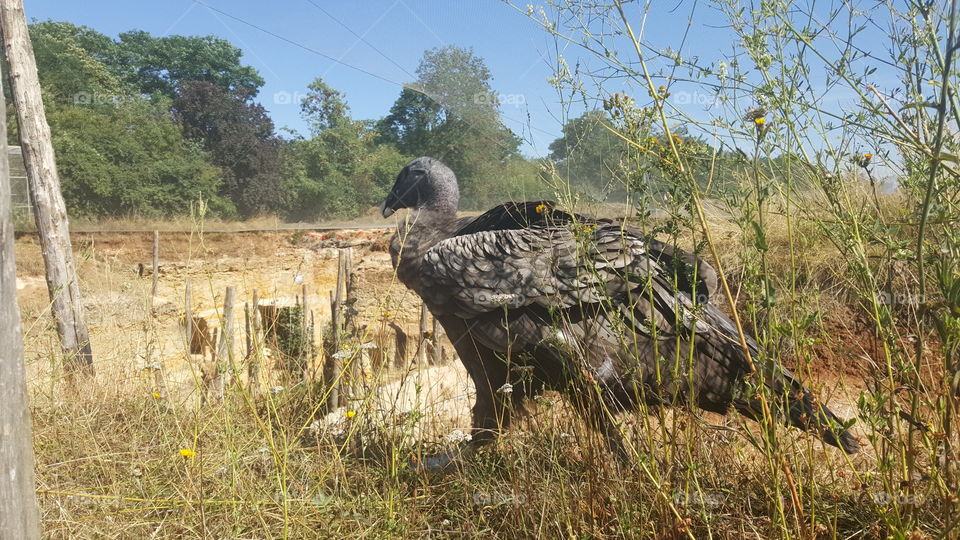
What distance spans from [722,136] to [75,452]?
281cm

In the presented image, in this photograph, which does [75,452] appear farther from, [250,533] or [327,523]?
[327,523]

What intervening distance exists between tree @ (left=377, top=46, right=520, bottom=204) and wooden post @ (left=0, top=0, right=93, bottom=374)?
286cm

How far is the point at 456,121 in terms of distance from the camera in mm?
6504

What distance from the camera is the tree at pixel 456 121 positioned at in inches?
130

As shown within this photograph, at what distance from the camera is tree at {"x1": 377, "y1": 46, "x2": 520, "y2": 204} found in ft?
10.8

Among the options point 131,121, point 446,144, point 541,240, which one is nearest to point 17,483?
point 541,240

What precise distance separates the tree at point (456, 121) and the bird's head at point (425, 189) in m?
0.35

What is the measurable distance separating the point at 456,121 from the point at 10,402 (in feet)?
18.5

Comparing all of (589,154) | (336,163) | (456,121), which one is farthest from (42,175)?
(336,163)

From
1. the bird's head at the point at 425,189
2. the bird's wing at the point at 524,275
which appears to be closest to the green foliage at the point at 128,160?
the bird's head at the point at 425,189

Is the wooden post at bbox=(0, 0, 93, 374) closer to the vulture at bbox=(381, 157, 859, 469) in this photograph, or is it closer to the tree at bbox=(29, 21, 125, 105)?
the vulture at bbox=(381, 157, 859, 469)

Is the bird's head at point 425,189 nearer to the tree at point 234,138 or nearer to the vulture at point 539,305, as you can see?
the vulture at point 539,305

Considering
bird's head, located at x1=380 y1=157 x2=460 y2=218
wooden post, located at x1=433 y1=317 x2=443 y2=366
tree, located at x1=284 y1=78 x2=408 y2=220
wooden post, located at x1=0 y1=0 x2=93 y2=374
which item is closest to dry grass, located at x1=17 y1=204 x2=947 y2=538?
bird's head, located at x1=380 y1=157 x2=460 y2=218

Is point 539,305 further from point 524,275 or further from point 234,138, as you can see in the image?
point 234,138
